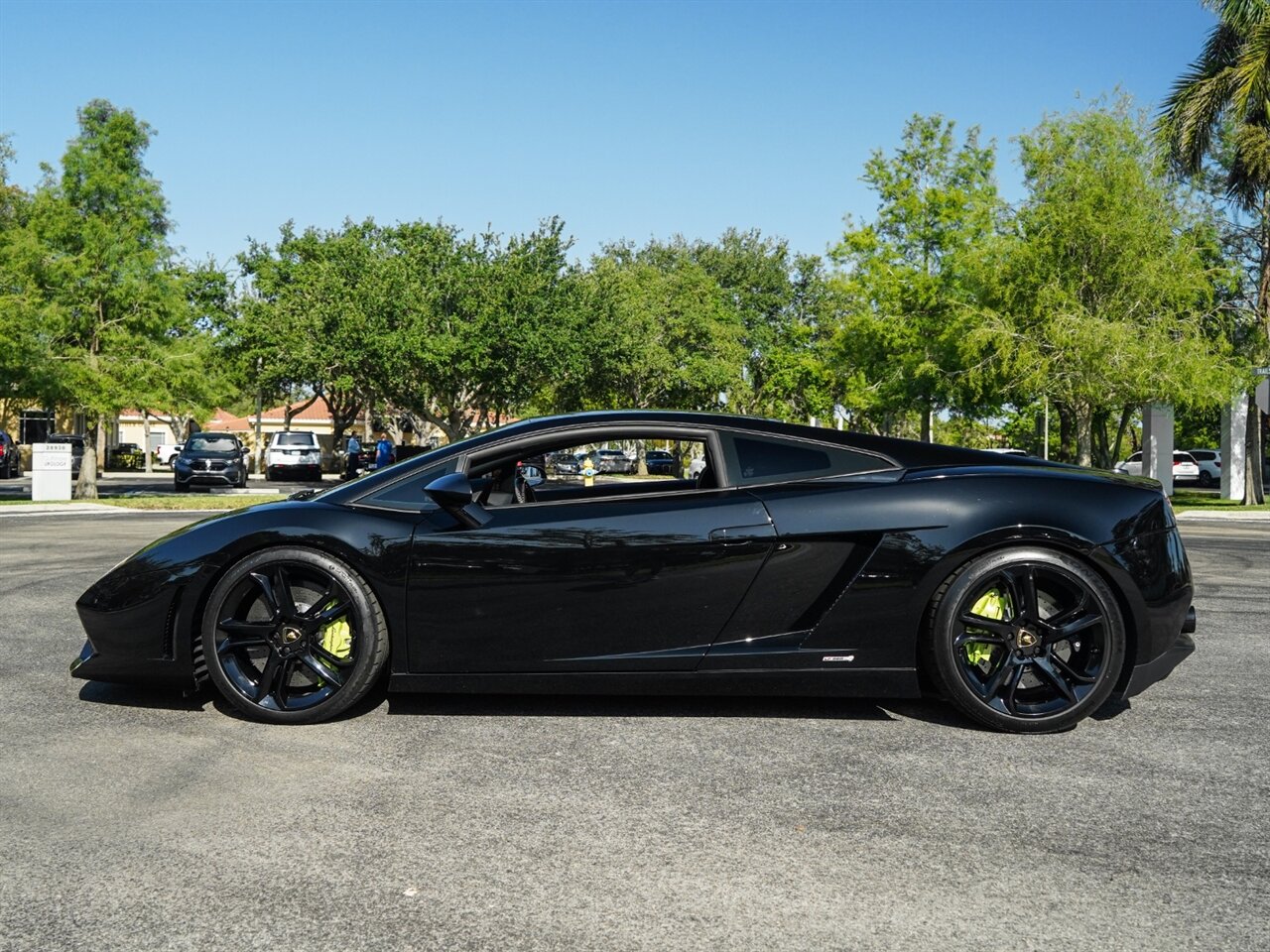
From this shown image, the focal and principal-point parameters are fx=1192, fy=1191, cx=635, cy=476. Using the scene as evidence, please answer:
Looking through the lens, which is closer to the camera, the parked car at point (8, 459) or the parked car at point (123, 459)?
the parked car at point (8, 459)

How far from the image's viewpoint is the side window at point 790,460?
4812mm

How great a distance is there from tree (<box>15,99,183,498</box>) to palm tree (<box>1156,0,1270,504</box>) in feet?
76.0

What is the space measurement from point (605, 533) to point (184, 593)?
171 centimetres

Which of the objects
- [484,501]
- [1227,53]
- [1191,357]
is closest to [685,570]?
[484,501]

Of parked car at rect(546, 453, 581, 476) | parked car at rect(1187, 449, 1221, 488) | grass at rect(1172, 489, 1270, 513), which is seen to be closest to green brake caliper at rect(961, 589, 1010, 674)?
parked car at rect(546, 453, 581, 476)

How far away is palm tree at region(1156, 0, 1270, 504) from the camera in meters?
25.1

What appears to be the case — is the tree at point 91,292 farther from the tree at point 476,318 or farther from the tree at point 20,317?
the tree at point 476,318

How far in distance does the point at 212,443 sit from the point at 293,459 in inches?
355

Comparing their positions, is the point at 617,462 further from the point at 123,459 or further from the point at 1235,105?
the point at 1235,105

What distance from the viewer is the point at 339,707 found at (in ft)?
15.5

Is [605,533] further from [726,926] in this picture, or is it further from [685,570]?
[726,926]

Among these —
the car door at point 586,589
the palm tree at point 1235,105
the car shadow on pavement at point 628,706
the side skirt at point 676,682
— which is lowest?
the car shadow on pavement at point 628,706

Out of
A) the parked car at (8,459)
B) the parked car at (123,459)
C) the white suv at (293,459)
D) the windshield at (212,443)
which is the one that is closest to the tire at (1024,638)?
the windshield at (212,443)

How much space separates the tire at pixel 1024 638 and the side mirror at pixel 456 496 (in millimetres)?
1841
